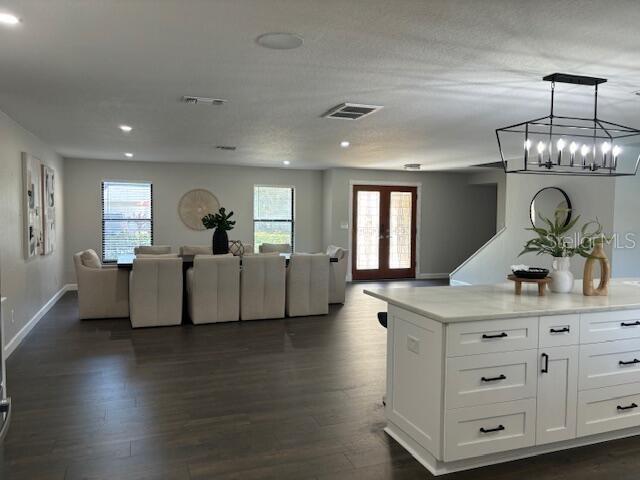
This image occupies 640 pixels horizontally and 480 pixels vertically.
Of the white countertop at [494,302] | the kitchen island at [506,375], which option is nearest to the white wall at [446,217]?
the white countertop at [494,302]

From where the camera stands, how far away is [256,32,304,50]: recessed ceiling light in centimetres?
258

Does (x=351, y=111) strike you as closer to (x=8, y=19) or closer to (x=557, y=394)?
(x=8, y=19)

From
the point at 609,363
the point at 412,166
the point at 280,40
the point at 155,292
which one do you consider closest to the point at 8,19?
the point at 280,40

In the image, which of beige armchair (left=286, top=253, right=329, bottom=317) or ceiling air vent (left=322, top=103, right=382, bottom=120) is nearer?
ceiling air vent (left=322, top=103, right=382, bottom=120)

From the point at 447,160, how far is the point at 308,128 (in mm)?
3613

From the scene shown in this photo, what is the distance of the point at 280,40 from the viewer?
2645 millimetres

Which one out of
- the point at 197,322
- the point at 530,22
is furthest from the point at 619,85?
the point at 197,322

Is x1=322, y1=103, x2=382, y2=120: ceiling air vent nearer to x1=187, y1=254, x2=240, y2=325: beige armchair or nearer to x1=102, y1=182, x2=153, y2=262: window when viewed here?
x1=187, y1=254, x2=240, y2=325: beige armchair

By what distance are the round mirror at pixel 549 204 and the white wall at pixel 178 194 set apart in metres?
4.57

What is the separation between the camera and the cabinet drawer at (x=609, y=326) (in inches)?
114

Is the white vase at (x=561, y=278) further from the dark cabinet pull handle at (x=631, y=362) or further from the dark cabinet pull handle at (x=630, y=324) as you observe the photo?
the dark cabinet pull handle at (x=631, y=362)

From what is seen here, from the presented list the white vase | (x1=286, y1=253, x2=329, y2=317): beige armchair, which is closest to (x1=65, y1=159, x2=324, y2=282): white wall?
(x1=286, y1=253, x2=329, y2=317): beige armchair

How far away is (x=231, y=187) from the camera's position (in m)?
9.72

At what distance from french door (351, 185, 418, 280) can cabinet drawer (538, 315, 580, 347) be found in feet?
24.2
